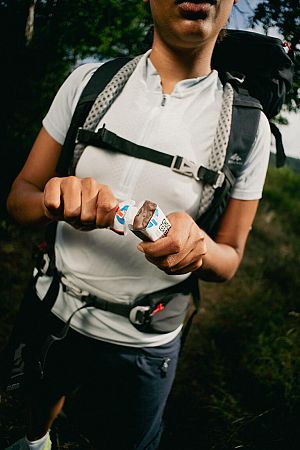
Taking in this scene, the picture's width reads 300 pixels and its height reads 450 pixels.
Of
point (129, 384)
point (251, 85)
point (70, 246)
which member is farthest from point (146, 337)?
point (251, 85)

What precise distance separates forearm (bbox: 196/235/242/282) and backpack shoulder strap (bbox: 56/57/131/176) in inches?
29.4

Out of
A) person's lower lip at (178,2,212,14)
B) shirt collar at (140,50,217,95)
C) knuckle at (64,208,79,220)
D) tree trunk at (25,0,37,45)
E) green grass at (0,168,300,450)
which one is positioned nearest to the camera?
knuckle at (64,208,79,220)

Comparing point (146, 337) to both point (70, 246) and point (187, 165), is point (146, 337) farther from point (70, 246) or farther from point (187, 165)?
point (187, 165)

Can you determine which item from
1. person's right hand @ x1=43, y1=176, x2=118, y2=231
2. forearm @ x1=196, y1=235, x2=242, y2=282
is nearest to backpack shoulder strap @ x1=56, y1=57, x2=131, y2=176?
person's right hand @ x1=43, y1=176, x2=118, y2=231

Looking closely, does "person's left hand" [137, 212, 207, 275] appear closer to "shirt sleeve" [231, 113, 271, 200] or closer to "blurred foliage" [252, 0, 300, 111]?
"shirt sleeve" [231, 113, 271, 200]

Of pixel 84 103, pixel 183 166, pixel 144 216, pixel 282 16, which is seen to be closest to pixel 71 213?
pixel 144 216

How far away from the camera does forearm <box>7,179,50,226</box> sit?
1.46 meters

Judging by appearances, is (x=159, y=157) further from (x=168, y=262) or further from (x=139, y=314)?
(x=139, y=314)

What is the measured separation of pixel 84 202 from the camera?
3.39 ft

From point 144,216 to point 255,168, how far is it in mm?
834

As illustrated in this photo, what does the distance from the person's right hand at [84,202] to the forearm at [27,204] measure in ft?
1.32

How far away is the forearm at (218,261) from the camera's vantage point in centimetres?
142

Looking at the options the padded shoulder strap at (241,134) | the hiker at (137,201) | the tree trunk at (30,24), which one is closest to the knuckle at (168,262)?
the hiker at (137,201)

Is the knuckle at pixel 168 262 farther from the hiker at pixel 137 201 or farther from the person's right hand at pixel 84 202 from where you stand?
the hiker at pixel 137 201
